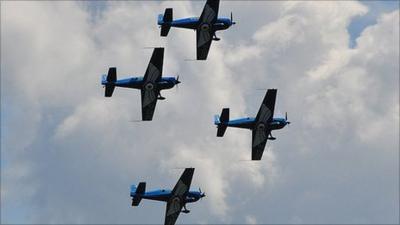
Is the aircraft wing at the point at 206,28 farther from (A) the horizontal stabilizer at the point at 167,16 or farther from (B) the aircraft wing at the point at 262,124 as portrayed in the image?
(B) the aircraft wing at the point at 262,124

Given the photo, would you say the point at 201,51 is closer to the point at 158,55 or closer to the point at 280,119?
the point at 158,55

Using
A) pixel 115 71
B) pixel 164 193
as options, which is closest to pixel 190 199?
pixel 164 193

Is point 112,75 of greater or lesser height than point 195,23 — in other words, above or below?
below

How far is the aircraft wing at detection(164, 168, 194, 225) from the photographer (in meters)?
164

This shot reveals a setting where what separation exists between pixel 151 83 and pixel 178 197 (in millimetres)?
19936

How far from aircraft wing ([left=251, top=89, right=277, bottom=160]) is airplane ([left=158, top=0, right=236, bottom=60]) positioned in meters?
11.7

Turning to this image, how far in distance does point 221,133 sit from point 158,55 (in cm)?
1621

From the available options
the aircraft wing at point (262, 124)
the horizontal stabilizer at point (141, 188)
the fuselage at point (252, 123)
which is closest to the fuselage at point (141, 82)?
the fuselage at point (252, 123)

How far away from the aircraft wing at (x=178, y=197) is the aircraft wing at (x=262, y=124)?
11045 millimetres

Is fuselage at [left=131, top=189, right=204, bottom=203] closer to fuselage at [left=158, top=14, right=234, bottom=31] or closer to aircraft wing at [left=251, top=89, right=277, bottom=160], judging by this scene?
aircraft wing at [left=251, top=89, right=277, bottom=160]

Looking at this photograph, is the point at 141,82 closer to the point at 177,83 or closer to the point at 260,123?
the point at 177,83

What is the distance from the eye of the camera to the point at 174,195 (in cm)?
16525

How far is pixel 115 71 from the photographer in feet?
511

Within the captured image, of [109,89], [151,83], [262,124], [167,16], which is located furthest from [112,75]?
[262,124]
